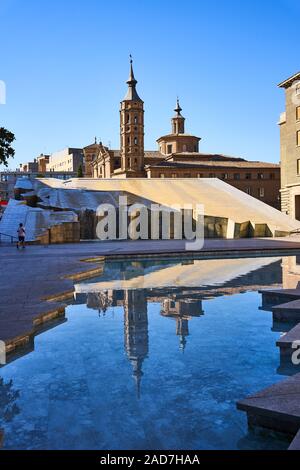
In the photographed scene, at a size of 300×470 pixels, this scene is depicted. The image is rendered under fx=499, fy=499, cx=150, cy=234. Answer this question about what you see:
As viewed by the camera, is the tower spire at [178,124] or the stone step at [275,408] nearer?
the stone step at [275,408]

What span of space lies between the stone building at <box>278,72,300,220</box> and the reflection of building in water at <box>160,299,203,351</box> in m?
35.0

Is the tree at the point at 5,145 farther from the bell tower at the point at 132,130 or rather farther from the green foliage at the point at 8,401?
the bell tower at the point at 132,130

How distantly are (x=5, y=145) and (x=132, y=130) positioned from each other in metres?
59.3

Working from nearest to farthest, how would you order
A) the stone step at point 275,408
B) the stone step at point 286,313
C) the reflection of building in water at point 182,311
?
the stone step at point 275,408 < the reflection of building in water at point 182,311 < the stone step at point 286,313

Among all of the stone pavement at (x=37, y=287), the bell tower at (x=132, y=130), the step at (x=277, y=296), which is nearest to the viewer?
the stone pavement at (x=37, y=287)

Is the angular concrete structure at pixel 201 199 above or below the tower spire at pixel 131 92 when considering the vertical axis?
below

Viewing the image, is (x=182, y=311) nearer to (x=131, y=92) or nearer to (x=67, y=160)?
(x=131, y=92)

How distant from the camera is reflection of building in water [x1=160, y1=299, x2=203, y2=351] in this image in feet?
24.8

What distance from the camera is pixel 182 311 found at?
29.7 feet

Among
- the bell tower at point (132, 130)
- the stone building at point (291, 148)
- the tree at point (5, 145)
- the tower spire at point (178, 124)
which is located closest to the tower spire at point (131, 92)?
the bell tower at point (132, 130)

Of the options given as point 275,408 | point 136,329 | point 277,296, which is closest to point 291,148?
point 277,296

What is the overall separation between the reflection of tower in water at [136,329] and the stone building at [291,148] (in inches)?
1372

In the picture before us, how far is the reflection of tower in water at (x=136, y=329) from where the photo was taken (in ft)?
19.8

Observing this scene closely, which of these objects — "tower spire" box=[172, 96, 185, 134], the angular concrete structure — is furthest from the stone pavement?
"tower spire" box=[172, 96, 185, 134]
